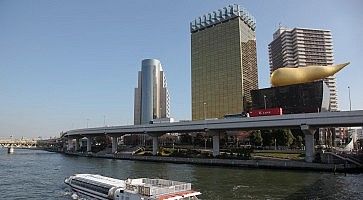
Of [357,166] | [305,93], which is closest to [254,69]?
[305,93]

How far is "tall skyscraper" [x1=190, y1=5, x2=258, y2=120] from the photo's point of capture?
16375cm

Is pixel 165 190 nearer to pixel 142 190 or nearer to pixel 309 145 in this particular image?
pixel 142 190

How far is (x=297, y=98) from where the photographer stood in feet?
306

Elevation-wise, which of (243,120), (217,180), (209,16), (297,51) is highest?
(209,16)

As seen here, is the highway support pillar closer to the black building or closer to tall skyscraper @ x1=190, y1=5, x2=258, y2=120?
the black building

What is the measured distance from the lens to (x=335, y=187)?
131ft

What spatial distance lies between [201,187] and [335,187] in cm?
1588

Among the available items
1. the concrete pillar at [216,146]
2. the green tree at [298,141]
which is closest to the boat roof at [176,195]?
the concrete pillar at [216,146]

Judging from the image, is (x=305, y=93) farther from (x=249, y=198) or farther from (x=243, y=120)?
(x=249, y=198)

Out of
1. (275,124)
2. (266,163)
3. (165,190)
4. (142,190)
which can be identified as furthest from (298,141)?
(142,190)

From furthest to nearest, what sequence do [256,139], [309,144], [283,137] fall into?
[256,139] → [283,137] → [309,144]

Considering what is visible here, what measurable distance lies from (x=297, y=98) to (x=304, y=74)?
23.7ft

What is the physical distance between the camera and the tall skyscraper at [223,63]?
163750 millimetres

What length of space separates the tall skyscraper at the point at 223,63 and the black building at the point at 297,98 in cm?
5656
